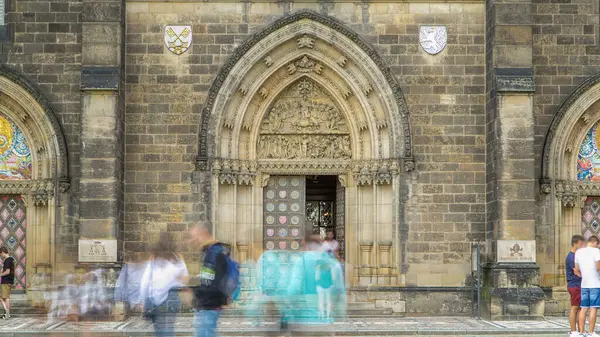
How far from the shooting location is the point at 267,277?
24453 mm

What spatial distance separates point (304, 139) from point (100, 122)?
15.7 ft

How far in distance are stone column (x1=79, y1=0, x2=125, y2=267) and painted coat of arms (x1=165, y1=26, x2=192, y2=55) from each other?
132 cm

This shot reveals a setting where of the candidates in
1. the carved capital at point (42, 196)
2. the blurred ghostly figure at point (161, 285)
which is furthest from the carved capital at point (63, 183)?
the blurred ghostly figure at point (161, 285)

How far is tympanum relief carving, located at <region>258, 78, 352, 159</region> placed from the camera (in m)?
24.2

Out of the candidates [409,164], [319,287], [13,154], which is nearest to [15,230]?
[13,154]

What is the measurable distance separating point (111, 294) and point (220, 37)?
19.8ft

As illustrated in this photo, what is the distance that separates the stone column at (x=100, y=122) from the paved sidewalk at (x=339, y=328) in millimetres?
2098

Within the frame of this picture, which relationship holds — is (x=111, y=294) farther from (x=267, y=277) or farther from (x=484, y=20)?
(x=484, y=20)

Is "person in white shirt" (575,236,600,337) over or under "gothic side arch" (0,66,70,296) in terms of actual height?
under

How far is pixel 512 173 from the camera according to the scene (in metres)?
22.3

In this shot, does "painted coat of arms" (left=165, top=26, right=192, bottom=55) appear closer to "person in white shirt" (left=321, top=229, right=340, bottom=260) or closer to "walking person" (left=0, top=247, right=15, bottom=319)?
"person in white shirt" (left=321, top=229, right=340, bottom=260)

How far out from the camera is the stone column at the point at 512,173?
22.0 metres

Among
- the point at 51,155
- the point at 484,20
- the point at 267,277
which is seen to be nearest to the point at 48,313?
the point at 51,155

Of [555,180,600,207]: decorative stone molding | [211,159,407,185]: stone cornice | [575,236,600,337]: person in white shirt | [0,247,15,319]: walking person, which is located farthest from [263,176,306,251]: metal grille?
[575,236,600,337]: person in white shirt
